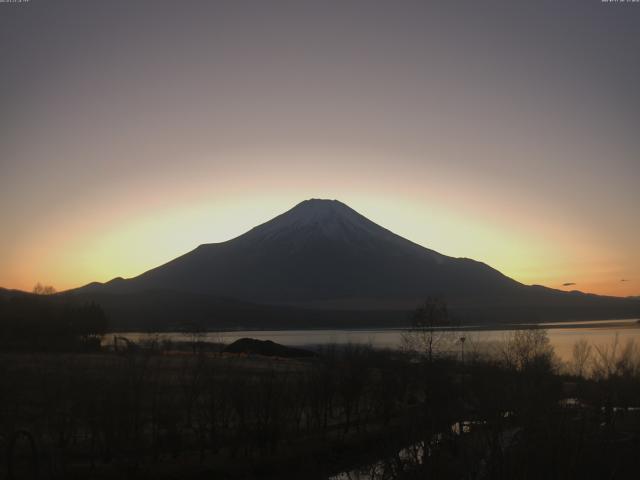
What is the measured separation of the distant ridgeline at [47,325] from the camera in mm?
54362

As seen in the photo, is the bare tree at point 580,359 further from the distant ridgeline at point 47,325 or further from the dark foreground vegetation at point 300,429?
the distant ridgeline at point 47,325

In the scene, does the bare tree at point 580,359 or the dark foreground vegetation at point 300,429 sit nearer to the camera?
the dark foreground vegetation at point 300,429

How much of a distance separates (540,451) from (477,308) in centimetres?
18108

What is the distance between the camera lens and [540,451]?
8219 mm

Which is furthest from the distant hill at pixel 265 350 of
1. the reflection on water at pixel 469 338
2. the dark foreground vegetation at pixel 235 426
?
the dark foreground vegetation at pixel 235 426

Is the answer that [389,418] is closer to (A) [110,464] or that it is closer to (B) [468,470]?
(A) [110,464]

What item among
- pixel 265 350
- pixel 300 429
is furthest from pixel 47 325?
pixel 300 429

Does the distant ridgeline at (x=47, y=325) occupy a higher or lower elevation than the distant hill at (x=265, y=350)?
higher

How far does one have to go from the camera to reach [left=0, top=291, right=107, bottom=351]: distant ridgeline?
178 ft

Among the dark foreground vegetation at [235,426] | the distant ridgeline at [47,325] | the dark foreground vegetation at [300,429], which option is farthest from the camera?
the distant ridgeline at [47,325]

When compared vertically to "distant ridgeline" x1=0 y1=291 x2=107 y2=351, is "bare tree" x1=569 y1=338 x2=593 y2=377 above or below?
below

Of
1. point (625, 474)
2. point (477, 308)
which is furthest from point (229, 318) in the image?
point (625, 474)

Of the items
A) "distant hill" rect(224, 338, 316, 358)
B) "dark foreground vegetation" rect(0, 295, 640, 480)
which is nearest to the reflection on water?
"distant hill" rect(224, 338, 316, 358)

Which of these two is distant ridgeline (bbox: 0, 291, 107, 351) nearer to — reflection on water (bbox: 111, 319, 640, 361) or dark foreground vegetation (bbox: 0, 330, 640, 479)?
reflection on water (bbox: 111, 319, 640, 361)
